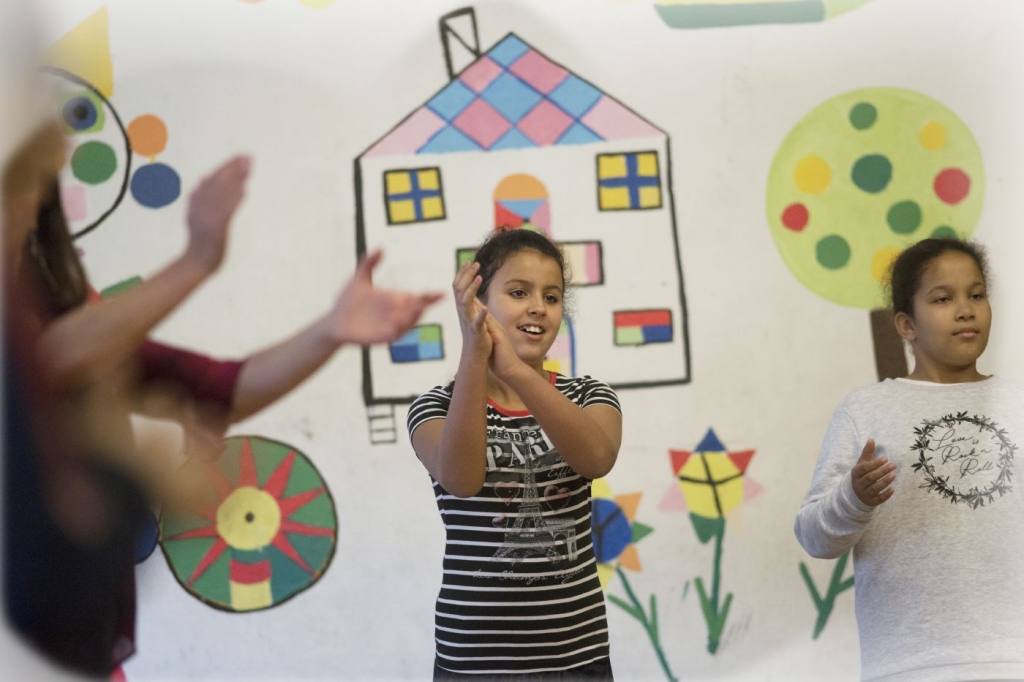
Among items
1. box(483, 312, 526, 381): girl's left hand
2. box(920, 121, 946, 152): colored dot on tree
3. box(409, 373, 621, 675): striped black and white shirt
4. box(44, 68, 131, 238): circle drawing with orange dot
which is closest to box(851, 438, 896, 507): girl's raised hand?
box(409, 373, 621, 675): striped black and white shirt

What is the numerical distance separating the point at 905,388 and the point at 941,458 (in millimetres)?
137

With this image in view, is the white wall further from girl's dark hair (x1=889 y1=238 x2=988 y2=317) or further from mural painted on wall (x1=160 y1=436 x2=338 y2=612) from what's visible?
girl's dark hair (x1=889 y1=238 x2=988 y2=317)

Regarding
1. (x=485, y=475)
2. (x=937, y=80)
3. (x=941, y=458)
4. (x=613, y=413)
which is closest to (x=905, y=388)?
(x=941, y=458)

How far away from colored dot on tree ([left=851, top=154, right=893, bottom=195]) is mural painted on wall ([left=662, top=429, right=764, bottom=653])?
706 mm

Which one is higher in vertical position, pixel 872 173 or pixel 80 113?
pixel 80 113

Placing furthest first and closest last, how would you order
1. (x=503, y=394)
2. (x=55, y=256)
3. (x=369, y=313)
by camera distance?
(x=503, y=394)
(x=369, y=313)
(x=55, y=256)

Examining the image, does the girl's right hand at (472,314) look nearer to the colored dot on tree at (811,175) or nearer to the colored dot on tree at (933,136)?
the colored dot on tree at (811,175)

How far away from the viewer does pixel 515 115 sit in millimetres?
2369

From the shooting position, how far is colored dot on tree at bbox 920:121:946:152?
2367 mm

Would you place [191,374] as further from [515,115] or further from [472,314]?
[515,115]

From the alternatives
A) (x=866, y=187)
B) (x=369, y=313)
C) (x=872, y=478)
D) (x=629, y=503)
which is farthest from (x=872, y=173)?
(x=369, y=313)

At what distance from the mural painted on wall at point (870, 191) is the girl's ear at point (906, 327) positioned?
66cm

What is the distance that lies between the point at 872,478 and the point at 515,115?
1.33 meters

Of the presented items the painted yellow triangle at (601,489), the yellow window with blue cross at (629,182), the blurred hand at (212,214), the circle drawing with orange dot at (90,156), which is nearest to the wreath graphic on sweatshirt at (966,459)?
the painted yellow triangle at (601,489)
